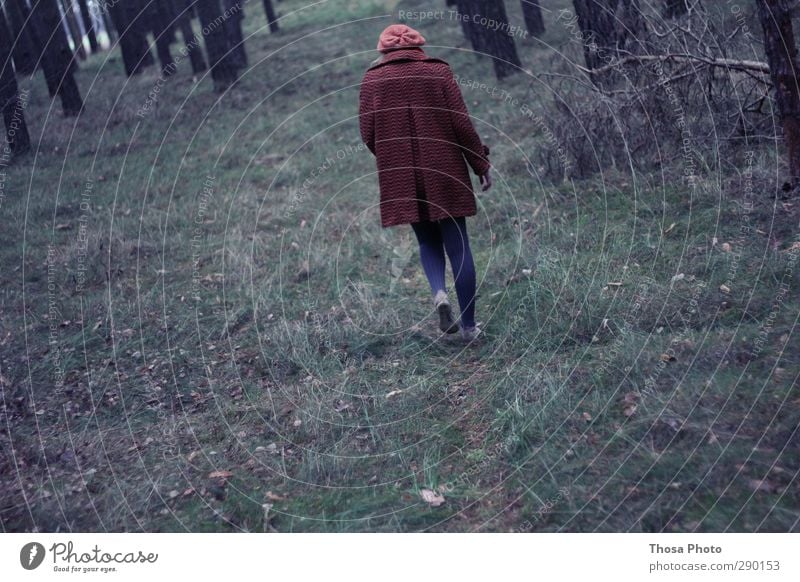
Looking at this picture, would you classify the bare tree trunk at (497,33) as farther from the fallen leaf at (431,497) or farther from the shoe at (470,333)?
the fallen leaf at (431,497)

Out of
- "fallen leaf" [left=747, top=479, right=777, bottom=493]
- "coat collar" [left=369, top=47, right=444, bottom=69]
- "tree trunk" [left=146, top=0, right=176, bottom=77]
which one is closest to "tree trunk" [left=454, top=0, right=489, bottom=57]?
"tree trunk" [left=146, top=0, right=176, bottom=77]

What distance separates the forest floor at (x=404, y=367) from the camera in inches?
130

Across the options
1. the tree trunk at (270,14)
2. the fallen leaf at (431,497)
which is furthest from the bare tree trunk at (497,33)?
the fallen leaf at (431,497)

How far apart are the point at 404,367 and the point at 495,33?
34.1 ft

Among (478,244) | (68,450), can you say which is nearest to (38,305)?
(68,450)

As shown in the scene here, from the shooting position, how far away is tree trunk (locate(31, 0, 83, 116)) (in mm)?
13094

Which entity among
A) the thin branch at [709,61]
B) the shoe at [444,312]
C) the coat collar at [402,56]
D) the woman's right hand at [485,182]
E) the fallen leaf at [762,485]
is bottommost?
the shoe at [444,312]

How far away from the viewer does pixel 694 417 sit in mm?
3438

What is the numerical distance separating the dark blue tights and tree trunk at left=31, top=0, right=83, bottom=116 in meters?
10.1

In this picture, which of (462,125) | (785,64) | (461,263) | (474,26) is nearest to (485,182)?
(462,125)

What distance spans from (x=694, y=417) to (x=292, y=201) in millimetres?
6284

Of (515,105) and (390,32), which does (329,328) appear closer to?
(390,32)

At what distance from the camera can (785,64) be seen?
16.8 ft

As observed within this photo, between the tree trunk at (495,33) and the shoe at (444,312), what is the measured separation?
358 inches
